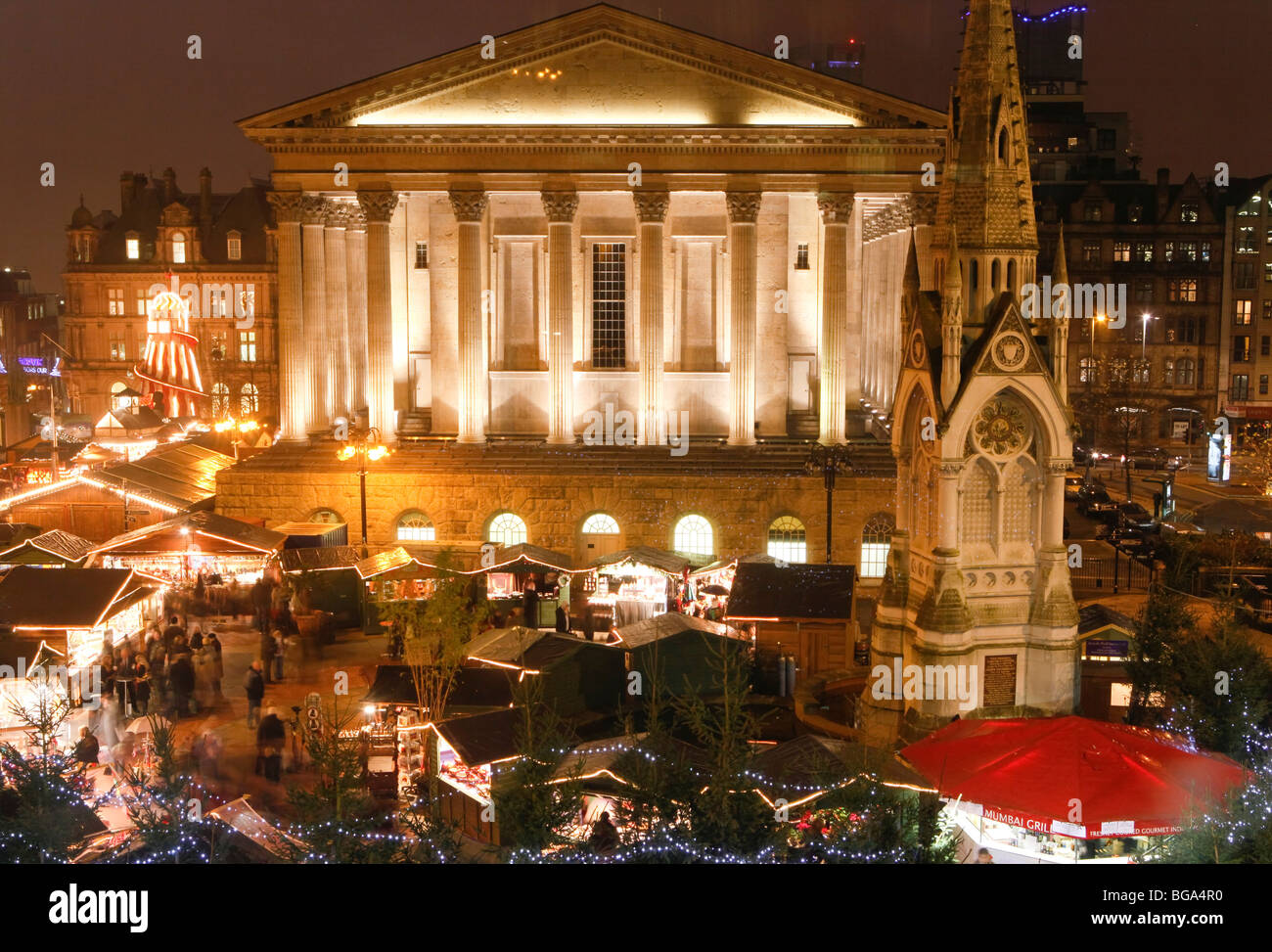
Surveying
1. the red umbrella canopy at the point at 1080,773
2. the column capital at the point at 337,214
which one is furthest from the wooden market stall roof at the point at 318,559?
the red umbrella canopy at the point at 1080,773

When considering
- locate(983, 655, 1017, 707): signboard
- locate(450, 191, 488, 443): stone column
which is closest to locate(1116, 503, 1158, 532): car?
locate(450, 191, 488, 443): stone column

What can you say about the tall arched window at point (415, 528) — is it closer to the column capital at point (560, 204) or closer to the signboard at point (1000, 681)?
the column capital at point (560, 204)

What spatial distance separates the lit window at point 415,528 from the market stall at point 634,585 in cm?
1026

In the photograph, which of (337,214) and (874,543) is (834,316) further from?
(337,214)

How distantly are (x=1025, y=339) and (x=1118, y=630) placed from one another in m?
7.65

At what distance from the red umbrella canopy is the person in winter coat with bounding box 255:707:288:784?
12.1 meters

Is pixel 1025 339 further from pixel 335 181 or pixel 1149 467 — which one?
pixel 1149 467

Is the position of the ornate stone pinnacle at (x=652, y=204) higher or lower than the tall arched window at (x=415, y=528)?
A: higher

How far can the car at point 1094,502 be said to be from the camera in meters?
55.5

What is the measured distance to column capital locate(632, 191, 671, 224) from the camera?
48094 mm

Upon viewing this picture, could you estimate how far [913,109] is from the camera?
1825 inches

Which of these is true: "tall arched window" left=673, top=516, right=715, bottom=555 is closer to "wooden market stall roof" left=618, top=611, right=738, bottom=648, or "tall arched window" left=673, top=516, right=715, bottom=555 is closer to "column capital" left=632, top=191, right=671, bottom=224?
"column capital" left=632, top=191, right=671, bottom=224

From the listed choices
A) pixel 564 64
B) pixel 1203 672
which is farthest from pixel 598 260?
pixel 1203 672

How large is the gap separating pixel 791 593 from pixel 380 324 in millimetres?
23360
